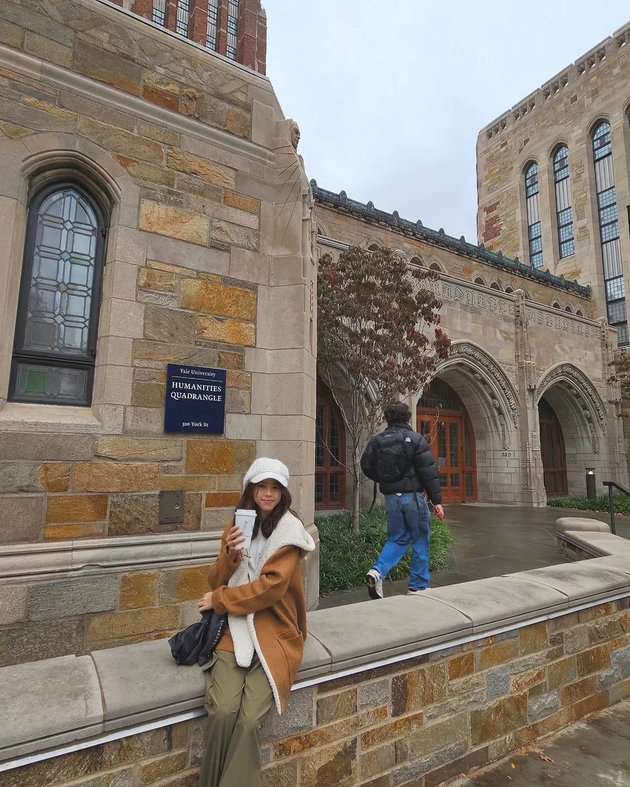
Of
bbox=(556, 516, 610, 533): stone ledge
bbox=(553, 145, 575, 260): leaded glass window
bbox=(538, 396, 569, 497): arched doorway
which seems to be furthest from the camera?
bbox=(553, 145, 575, 260): leaded glass window

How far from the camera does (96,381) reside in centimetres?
371

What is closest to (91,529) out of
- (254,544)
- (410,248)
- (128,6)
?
(254,544)

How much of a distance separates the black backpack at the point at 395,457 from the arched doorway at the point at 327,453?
6171mm

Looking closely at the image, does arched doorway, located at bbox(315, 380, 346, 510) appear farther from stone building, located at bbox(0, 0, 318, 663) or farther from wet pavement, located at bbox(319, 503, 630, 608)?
stone building, located at bbox(0, 0, 318, 663)

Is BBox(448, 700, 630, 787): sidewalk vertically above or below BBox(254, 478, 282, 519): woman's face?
below

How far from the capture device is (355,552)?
20.1 feet

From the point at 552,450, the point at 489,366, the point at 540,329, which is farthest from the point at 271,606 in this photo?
the point at 552,450

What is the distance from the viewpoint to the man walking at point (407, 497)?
12.8 feet

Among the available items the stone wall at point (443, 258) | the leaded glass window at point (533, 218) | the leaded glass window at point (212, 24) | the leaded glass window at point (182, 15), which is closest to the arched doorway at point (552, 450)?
the stone wall at point (443, 258)

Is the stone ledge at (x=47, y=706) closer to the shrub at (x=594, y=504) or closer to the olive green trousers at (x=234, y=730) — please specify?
the olive green trousers at (x=234, y=730)

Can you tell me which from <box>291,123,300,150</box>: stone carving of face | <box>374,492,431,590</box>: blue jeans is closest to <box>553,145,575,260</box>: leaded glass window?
<box>291,123,300,150</box>: stone carving of face

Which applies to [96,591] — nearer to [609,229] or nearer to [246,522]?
[246,522]

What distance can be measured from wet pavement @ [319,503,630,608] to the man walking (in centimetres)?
108

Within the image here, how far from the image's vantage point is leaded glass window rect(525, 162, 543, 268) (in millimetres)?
26438
